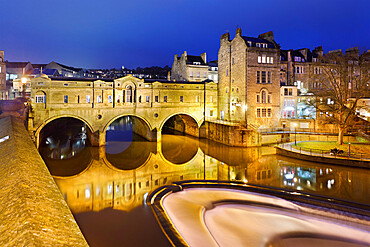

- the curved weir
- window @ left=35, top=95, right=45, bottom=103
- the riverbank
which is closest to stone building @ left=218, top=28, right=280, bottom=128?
the riverbank

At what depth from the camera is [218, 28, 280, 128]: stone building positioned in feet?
129

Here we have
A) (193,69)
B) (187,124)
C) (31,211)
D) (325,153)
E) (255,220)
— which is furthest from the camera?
(193,69)

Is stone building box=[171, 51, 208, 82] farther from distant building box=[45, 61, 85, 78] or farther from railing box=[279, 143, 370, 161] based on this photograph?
distant building box=[45, 61, 85, 78]

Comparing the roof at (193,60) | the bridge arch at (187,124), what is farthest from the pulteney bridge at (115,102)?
the roof at (193,60)

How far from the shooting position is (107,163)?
29.0 meters

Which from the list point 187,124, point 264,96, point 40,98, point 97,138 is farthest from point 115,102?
point 264,96

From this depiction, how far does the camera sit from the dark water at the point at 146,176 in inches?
583

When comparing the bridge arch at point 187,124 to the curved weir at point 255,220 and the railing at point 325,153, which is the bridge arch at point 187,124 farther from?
the curved weir at point 255,220

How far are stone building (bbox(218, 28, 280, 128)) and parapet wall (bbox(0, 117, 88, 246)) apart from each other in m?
33.2

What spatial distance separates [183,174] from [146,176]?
366 centimetres

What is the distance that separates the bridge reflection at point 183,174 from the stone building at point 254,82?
24.0ft

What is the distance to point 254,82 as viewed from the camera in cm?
3950

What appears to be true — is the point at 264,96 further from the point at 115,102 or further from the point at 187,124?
the point at 115,102

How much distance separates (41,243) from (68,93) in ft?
109
